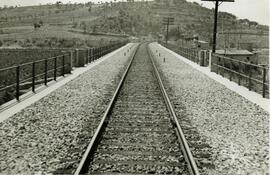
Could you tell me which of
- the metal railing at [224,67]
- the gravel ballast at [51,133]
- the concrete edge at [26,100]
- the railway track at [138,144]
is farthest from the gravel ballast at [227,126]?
the concrete edge at [26,100]

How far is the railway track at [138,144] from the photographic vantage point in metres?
6.30

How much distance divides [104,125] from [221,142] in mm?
2823

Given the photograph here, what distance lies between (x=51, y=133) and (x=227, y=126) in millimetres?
4496

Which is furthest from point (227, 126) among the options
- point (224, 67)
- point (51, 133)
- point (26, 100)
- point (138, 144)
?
point (224, 67)

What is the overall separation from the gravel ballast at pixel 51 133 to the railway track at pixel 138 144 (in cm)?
Answer: 33

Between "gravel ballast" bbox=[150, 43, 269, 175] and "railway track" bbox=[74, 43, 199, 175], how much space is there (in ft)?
1.88

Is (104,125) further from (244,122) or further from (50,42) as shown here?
(50,42)

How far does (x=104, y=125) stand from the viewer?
9.09 metres

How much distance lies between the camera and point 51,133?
855 centimetres

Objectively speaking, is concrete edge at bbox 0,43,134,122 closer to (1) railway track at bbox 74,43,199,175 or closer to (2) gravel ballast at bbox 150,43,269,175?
(1) railway track at bbox 74,43,199,175

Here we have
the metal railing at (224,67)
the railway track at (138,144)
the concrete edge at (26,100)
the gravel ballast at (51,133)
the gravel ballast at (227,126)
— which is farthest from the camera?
the metal railing at (224,67)

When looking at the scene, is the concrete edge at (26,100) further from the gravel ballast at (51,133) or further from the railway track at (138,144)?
the railway track at (138,144)

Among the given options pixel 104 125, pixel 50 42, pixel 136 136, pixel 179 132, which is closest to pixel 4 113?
pixel 104 125

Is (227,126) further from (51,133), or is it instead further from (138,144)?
(51,133)
